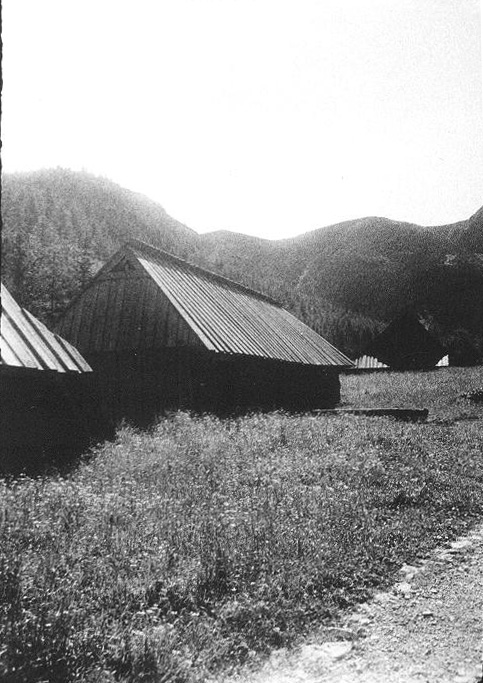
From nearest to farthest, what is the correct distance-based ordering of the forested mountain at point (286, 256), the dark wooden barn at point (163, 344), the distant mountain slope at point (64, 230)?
the dark wooden barn at point (163, 344) < the distant mountain slope at point (64, 230) < the forested mountain at point (286, 256)

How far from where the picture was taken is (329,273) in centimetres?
10581

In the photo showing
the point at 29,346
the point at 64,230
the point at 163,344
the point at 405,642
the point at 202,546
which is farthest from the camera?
the point at 64,230

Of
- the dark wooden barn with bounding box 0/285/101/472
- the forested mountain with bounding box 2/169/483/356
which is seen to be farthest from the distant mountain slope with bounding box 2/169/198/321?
the dark wooden barn with bounding box 0/285/101/472

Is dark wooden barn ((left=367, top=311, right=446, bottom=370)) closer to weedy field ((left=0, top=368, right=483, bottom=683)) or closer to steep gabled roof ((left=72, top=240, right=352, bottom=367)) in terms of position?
steep gabled roof ((left=72, top=240, right=352, bottom=367))

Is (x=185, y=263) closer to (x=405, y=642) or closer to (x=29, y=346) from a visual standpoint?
(x=29, y=346)

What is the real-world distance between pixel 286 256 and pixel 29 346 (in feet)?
357

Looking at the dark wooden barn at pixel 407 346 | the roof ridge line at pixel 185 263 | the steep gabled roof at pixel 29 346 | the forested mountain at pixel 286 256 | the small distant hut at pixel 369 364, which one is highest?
the forested mountain at pixel 286 256

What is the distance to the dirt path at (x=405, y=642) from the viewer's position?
345 cm

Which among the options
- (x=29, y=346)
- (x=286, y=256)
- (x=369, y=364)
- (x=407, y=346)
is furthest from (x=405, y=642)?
(x=286, y=256)

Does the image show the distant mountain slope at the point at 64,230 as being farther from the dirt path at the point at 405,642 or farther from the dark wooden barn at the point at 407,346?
the dirt path at the point at 405,642

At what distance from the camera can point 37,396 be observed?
34.3 ft

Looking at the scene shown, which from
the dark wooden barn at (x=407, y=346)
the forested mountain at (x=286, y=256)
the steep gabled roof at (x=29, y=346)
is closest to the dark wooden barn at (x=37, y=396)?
the steep gabled roof at (x=29, y=346)

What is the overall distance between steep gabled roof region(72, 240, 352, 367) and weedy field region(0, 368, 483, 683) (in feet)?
22.7

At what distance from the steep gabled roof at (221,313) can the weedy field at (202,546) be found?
6.91 m
